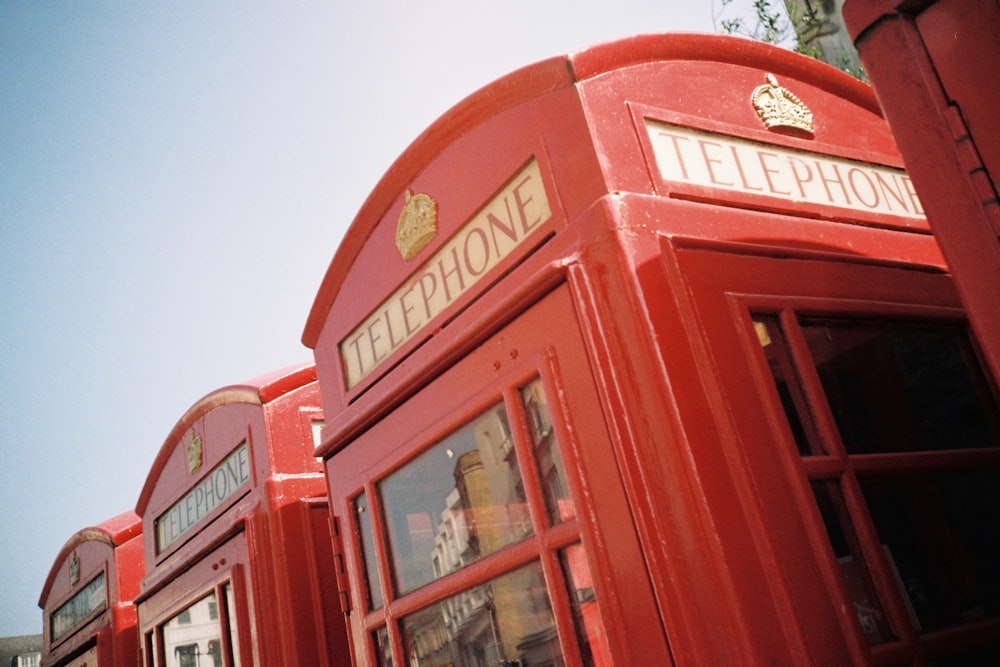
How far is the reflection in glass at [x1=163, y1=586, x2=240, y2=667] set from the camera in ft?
11.6

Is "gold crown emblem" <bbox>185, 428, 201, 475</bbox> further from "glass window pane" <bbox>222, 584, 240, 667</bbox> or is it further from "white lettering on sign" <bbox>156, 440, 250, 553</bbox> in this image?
"glass window pane" <bbox>222, 584, 240, 667</bbox>

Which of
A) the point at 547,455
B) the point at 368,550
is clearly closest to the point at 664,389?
the point at 547,455

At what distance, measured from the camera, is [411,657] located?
219 cm

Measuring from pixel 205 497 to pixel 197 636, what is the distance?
683 millimetres

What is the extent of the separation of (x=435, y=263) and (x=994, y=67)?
1.41m

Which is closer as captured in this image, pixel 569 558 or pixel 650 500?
pixel 650 500

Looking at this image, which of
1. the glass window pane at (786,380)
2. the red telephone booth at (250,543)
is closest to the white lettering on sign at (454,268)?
the glass window pane at (786,380)

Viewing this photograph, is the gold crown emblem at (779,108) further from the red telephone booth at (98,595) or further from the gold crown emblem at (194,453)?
the red telephone booth at (98,595)

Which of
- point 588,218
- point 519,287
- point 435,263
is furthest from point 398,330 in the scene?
point 588,218

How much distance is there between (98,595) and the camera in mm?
5430

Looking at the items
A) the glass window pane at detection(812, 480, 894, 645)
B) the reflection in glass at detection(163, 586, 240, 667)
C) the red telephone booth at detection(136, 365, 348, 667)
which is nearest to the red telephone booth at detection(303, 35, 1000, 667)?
the glass window pane at detection(812, 480, 894, 645)

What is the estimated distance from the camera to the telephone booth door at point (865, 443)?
1.51 metres

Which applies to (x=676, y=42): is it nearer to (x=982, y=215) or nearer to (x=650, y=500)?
(x=982, y=215)

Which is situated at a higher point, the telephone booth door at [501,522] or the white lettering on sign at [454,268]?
the white lettering on sign at [454,268]
